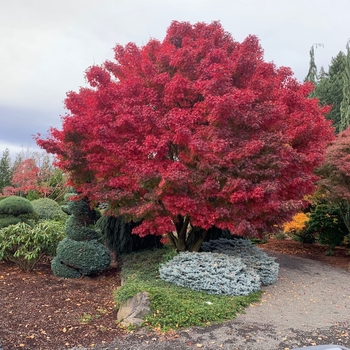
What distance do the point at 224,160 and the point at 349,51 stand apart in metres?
14.8

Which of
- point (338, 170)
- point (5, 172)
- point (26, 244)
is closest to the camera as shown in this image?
point (26, 244)

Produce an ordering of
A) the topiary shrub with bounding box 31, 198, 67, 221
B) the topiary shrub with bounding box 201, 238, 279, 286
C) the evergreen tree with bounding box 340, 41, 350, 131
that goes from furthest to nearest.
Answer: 1. the evergreen tree with bounding box 340, 41, 350, 131
2. the topiary shrub with bounding box 31, 198, 67, 221
3. the topiary shrub with bounding box 201, 238, 279, 286

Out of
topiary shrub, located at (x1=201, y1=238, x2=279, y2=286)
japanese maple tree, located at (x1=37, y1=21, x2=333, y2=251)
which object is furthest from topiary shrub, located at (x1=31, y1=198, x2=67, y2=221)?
topiary shrub, located at (x1=201, y1=238, x2=279, y2=286)

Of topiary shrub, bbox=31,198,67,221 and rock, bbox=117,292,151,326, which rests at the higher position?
topiary shrub, bbox=31,198,67,221

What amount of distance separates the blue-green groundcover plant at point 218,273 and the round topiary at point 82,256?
1690mm

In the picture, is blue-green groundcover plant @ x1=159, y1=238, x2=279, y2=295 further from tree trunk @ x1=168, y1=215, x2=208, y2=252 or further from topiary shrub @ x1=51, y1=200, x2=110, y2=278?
topiary shrub @ x1=51, y1=200, x2=110, y2=278

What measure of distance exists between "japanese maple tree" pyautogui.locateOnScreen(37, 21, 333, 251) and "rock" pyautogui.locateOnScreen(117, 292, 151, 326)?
5.21 feet

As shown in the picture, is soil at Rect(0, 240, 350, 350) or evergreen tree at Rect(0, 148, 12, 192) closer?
soil at Rect(0, 240, 350, 350)

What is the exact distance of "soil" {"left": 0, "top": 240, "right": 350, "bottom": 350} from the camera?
14.7 ft

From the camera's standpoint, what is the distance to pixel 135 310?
196 inches

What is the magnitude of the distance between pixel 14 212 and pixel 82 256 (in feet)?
12.3

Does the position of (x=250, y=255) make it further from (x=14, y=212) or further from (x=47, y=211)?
(x=47, y=211)

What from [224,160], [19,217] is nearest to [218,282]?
[224,160]

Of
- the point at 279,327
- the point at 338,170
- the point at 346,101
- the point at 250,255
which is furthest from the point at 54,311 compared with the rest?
the point at 346,101
